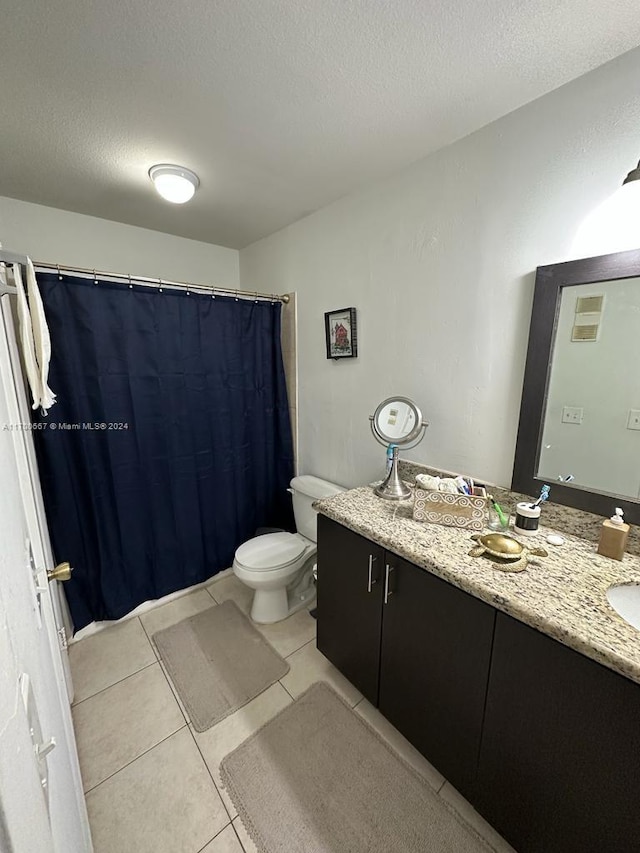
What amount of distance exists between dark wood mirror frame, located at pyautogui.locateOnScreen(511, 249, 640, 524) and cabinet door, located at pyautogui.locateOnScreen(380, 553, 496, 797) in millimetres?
543

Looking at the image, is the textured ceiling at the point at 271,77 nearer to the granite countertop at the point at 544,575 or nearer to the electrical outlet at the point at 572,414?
the electrical outlet at the point at 572,414

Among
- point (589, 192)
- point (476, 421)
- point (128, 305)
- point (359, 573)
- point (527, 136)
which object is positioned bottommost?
point (359, 573)

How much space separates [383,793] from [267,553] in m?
1.03

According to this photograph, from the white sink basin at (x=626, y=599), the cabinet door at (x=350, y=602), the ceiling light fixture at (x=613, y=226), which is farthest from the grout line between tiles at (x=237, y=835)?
the ceiling light fixture at (x=613, y=226)

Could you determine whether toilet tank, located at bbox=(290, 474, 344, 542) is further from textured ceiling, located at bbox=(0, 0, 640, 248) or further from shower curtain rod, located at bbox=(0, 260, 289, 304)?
textured ceiling, located at bbox=(0, 0, 640, 248)

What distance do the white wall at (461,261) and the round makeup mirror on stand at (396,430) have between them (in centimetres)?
9

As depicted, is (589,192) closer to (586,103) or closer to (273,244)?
(586,103)

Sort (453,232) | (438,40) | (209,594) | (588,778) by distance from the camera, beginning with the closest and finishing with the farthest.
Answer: (588,778), (438,40), (453,232), (209,594)

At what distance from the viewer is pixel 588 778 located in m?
0.77

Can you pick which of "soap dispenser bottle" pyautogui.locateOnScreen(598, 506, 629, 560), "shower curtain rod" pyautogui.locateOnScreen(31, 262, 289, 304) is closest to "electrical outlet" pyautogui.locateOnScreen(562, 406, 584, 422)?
"soap dispenser bottle" pyautogui.locateOnScreen(598, 506, 629, 560)

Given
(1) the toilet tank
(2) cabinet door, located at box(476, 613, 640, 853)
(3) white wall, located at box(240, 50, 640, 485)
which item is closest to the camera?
(2) cabinet door, located at box(476, 613, 640, 853)

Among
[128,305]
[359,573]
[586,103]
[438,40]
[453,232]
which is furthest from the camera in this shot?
[128,305]

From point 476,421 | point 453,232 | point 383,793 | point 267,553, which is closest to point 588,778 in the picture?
point 383,793

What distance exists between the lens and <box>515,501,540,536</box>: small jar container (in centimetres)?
116
